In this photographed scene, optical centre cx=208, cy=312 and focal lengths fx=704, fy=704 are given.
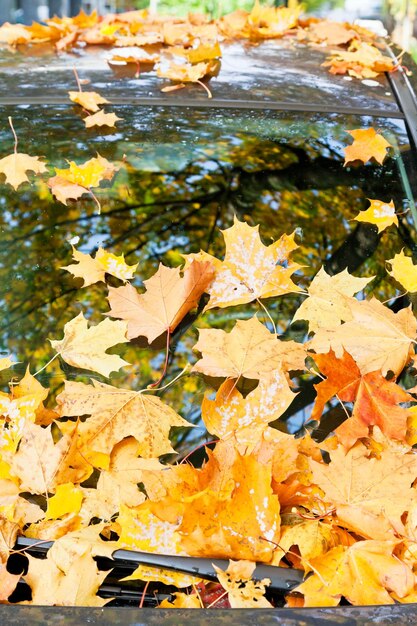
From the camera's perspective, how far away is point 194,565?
105 cm

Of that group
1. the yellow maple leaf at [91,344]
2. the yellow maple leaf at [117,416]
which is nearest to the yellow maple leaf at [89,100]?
the yellow maple leaf at [91,344]

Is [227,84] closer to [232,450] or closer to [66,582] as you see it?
[232,450]

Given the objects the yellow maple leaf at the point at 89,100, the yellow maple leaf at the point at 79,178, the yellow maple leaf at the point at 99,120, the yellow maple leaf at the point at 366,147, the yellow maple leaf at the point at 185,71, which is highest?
the yellow maple leaf at the point at 185,71

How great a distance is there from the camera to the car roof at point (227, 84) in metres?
2.27

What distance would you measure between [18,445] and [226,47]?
2015mm

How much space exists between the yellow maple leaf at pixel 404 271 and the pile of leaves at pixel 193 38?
39.4 inches

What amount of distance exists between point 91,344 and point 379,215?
859 mm

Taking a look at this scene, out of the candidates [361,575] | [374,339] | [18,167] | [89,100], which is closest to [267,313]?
[374,339]

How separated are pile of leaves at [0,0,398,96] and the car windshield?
0.36 meters

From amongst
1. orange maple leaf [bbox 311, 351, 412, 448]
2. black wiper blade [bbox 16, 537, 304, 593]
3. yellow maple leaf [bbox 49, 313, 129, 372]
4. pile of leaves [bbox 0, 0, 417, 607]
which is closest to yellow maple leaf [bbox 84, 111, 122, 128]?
pile of leaves [bbox 0, 0, 417, 607]

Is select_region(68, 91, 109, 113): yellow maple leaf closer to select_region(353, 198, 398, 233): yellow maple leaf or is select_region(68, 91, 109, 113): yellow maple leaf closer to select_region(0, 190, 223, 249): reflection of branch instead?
select_region(0, 190, 223, 249): reflection of branch

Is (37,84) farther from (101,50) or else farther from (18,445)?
(18,445)

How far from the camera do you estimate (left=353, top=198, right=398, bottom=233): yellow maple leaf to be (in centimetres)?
187

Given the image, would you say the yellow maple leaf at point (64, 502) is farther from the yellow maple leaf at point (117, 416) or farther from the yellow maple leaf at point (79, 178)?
the yellow maple leaf at point (79, 178)
